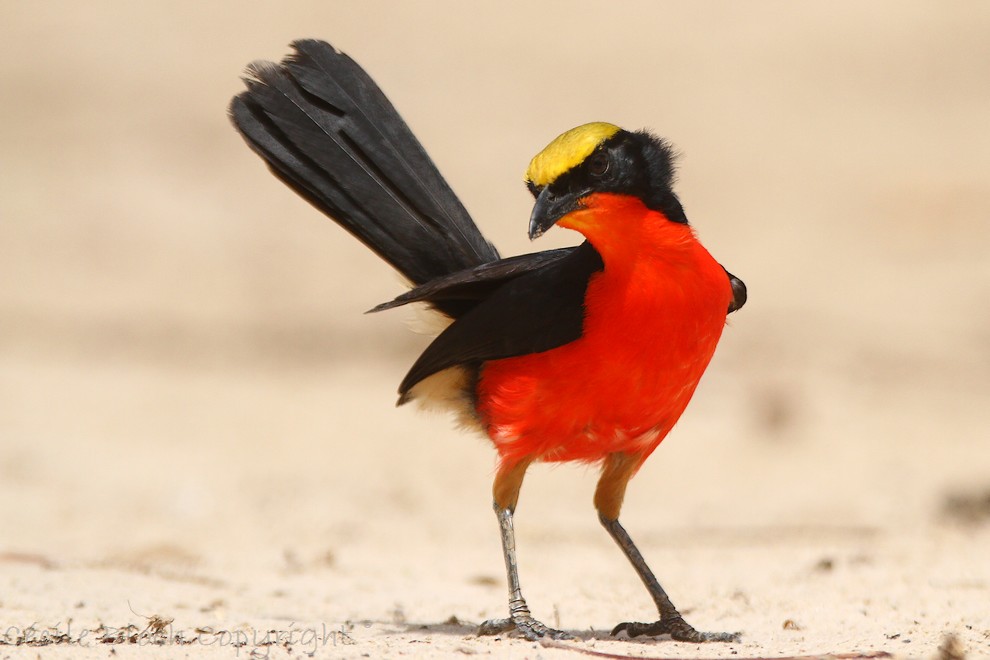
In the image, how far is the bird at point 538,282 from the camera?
169 inches

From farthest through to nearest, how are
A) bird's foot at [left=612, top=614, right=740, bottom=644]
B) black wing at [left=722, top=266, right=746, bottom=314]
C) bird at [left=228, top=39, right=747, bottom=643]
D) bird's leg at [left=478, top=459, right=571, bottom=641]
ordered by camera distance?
black wing at [left=722, top=266, right=746, bottom=314], bird's foot at [left=612, top=614, right=740, bottom=644], bird's leg at [left=478, top=459, right=571, bottom=641], bird at [left=228, top=39, right=747, bottom=643]

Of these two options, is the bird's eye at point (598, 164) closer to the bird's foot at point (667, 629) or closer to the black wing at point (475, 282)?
the black wing at point (475, 282)

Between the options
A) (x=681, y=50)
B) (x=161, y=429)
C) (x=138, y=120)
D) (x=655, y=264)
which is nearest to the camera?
(x=655, y=264)

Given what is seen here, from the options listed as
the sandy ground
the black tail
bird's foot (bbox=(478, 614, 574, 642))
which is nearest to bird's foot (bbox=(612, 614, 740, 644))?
the sandy ground

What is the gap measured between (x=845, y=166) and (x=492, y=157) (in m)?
4.48

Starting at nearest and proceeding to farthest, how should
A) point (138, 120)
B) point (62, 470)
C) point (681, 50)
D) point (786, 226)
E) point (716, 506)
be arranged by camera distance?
1. point (716, 506)
2. point (62, 470)
3. point (786, 226)
4. point (138, 120)
5. point (681, 50)

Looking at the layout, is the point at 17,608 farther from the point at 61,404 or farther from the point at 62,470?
the point at 61,404

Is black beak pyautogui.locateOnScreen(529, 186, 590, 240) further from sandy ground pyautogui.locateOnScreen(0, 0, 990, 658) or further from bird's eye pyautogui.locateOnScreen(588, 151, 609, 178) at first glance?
sandy ground pyautogui.locateOnScreen(0, 0, 990, 658)

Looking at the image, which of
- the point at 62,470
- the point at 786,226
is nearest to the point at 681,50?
the point at 786,226

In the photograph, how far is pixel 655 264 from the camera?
433cm

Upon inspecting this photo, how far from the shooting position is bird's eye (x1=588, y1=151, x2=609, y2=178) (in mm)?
4184

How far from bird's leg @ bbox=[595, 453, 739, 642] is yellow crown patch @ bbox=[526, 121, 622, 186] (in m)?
1.19

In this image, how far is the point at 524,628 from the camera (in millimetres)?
4574

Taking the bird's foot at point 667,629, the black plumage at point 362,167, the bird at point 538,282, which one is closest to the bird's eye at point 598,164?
the bird at point 538,282
